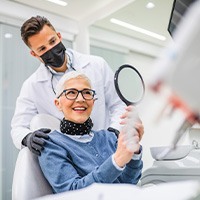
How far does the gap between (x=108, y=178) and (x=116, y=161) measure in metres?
0.06

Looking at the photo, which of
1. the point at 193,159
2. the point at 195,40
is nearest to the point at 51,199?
the point at 195,40

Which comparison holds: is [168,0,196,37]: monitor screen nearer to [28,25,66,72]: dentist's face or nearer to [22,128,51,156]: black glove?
[22,128,51,156]: black glove

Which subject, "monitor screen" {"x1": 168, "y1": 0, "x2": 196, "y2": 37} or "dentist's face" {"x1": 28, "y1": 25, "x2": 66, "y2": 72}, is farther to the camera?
"dentist's face" {"x1": 28, "y1": 25, "x2": 66, "y2": 72}

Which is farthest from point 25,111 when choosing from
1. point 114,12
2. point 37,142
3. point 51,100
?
point 114,12

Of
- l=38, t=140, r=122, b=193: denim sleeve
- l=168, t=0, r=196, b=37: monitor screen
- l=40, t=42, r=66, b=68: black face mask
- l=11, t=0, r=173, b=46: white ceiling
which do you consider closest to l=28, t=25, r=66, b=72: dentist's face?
l=40, t=42, r=66, b=68: black face mask

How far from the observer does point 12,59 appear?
3.33m

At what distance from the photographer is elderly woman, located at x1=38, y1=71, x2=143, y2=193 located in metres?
0.99

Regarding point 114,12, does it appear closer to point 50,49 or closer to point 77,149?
point 50,49

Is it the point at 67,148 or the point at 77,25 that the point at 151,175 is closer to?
the point at 67,148

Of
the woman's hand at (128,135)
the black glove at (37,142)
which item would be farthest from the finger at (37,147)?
the woman's hand at (128,135)

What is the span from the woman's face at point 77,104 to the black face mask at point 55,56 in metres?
0.41

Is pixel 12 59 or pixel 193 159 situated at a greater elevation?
pixel 193 159

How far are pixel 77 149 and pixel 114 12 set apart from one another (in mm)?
2772

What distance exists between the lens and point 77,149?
3.78ft
